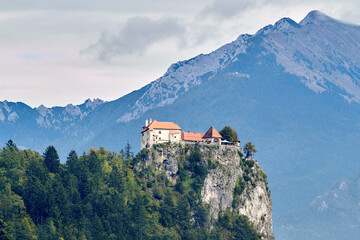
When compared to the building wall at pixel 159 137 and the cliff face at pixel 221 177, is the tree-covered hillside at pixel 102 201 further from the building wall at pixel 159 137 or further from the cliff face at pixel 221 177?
the building wall at pixel 159 137

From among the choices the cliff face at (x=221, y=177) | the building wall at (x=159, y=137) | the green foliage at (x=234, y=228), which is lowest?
the green foliage at (x=234, y=228)

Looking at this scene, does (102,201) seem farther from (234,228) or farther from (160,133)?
(234,228)

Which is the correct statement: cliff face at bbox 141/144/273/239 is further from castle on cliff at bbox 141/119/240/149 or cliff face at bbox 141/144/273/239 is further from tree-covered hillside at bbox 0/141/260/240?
castle on cliff at bbox 141/119/240/149

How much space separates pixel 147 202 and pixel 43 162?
21.9 m

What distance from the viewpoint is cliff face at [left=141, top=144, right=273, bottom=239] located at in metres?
188

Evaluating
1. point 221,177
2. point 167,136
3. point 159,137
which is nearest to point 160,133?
point 159,137

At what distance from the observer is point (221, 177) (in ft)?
631

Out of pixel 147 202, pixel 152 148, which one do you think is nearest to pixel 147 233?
pixel 147 202

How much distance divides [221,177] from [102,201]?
99.9ft

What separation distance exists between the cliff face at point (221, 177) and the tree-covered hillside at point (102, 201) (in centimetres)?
148

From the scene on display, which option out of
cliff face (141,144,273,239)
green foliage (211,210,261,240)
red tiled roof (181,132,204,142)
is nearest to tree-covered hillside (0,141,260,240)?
green foliage (211,210,261,240)

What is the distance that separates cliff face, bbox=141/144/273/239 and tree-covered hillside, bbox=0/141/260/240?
1481 millimetres

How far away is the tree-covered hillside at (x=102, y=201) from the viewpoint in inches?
6309

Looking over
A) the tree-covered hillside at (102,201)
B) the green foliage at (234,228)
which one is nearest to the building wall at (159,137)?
the tree-covered hillside at (102,201)
